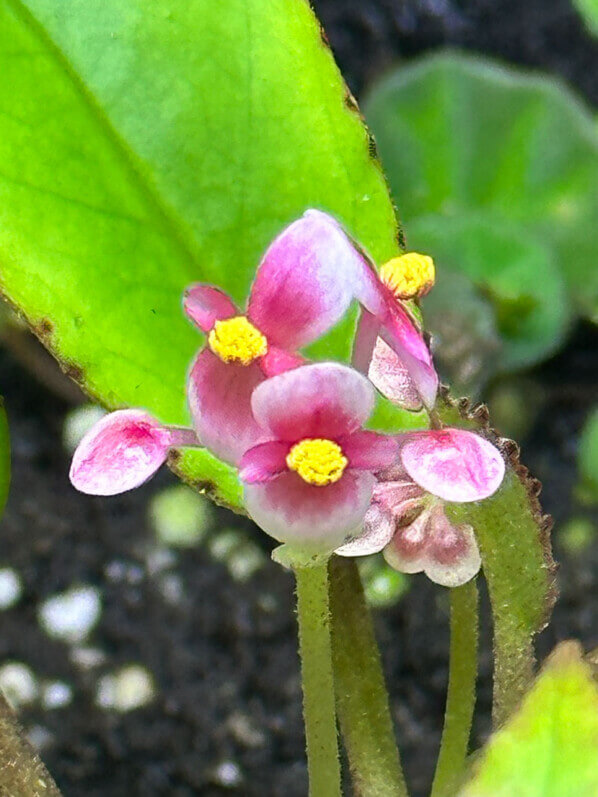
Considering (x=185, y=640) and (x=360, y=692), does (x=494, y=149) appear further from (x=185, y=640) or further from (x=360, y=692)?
(x=360, y=692)

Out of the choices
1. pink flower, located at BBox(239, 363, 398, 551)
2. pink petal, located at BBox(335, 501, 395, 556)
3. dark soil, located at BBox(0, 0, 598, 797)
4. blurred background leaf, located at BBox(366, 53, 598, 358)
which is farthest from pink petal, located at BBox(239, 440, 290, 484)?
blurred background leaf, located at BBox(366, 53, 598, 358)

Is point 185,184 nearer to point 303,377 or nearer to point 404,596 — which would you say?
point 303,377

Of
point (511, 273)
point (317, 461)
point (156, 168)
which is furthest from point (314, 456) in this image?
point (511, 273)

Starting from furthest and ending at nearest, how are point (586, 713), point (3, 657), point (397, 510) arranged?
point (3, 657)
point (397, 510)
point (586, 713)

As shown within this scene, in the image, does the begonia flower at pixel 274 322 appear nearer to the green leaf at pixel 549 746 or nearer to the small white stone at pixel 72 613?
the green leaf at pixel 549 746

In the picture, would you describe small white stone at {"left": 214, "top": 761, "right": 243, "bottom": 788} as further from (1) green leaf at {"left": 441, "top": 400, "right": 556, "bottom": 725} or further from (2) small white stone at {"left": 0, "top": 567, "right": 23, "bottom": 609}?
(1) green leaf at {"left": 441, "top": 400, "right": 556, "bottom": 725}

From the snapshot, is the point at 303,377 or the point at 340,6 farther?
the point at 340,6

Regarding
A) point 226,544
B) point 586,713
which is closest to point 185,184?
point 586,713
